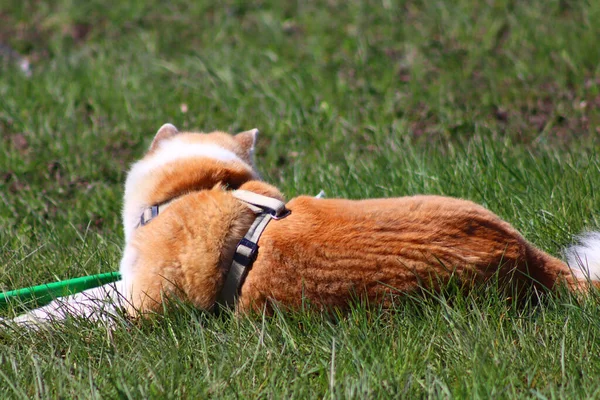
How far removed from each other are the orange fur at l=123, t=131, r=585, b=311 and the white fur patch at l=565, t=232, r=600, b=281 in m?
0.09

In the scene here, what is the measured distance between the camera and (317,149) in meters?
5.42

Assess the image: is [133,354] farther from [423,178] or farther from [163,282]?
[423,178]

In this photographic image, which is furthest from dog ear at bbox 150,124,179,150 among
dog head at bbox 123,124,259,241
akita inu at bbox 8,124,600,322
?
akita inu at bbox 8,124,600,322

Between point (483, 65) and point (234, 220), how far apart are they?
12.3 feet

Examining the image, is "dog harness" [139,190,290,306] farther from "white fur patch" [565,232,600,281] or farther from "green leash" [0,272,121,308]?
"white fur patch" [565,232,600,281]

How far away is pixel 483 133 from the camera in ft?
17.4

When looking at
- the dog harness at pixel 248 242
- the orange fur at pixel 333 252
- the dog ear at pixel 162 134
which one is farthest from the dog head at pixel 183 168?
the dog harness at pixel 248 242

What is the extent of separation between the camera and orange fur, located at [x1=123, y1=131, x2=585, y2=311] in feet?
9.10

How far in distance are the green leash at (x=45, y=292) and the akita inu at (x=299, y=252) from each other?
0.29 feet

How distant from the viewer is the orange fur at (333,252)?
2.77m

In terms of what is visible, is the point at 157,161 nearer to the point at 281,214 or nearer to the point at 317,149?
the point at 281,214

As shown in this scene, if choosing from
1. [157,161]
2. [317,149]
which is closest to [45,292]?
[157,161]

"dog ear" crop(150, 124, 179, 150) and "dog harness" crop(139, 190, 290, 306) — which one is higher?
"dog ear" crop(150, 124, 179, 150)

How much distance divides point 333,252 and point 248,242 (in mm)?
361
